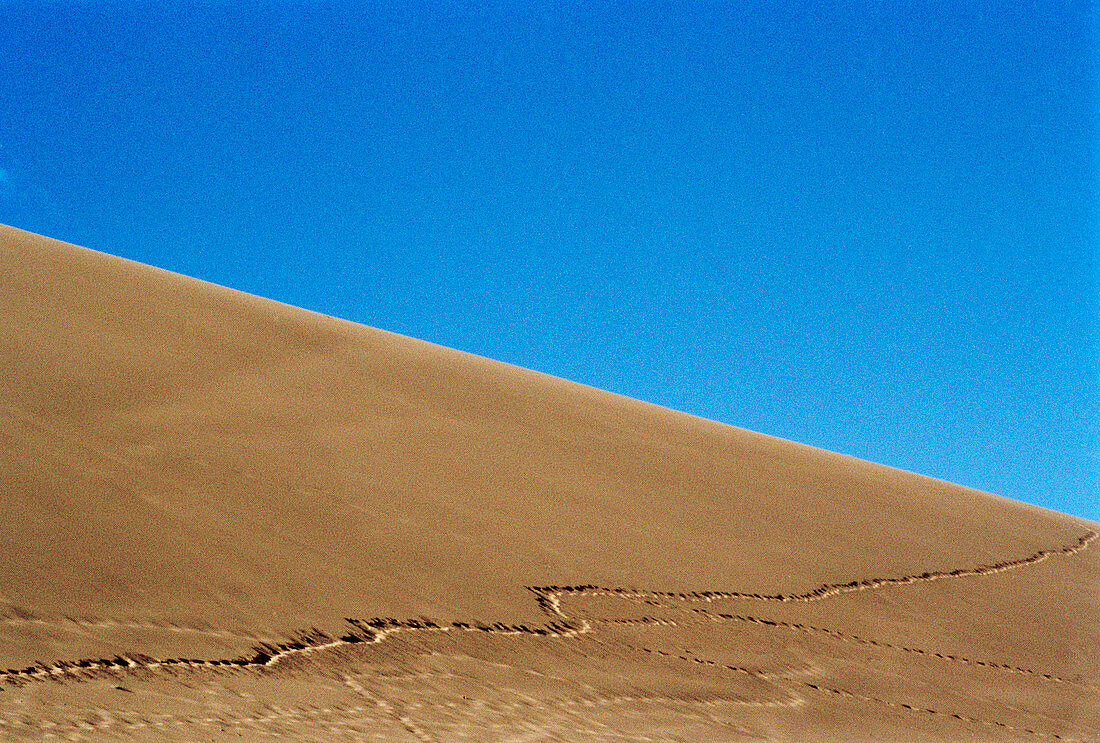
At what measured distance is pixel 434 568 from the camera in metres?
5.25

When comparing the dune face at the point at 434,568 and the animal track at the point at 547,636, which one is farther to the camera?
the dune face at the point at 434,568

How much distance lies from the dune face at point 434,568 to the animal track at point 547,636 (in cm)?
2

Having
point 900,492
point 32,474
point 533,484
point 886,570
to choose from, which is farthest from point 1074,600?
point 32,474

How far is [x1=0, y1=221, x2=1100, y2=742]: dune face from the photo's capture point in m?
3.93

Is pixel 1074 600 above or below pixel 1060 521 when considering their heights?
below

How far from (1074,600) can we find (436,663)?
16.9ft

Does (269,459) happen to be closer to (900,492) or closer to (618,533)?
(618,533)

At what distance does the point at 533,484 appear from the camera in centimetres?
693

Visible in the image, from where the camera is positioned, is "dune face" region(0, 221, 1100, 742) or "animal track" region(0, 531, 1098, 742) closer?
"animal track" region(0, 531, 1098, 742)

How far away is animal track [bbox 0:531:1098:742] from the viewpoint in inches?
146

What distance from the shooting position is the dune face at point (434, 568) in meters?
3.93

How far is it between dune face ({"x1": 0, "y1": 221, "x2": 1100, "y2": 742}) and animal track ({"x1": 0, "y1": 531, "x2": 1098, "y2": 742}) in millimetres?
16

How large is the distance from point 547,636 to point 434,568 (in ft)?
2.60

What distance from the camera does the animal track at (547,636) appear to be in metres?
3.71
